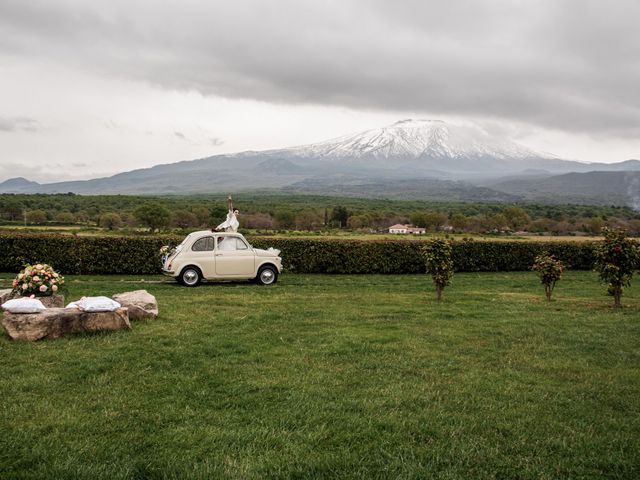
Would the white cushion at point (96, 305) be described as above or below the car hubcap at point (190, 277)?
above

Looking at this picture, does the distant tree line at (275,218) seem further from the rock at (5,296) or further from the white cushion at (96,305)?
the white cushion at (96,305)

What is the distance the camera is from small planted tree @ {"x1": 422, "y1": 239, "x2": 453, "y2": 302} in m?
14.6

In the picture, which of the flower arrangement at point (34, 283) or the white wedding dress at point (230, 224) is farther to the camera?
the white wedding dress at point (230, 224)

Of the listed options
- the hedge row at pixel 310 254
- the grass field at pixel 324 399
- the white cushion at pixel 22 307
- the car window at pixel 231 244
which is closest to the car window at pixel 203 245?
the car window at pixel 231 244

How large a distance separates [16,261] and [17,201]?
118m

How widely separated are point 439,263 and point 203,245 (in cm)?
717

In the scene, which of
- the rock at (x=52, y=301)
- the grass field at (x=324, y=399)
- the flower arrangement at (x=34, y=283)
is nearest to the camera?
the grass field at (x=324, y=399)

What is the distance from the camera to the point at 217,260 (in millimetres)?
17062

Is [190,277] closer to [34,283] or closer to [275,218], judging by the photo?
[34,283]

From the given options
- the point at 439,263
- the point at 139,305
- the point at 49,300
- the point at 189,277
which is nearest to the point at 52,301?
the point at 49,300

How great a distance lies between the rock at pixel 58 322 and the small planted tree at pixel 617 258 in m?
10.9

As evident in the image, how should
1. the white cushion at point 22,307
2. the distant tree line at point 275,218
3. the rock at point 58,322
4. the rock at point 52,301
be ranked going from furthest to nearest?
the distant tree line at point 275,218, the rock at point 52,301, the white cushion at point 22,307, the rock at point 58,322

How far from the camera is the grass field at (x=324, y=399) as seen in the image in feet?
14.8

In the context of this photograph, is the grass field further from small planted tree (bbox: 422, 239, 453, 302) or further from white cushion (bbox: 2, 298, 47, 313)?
small planted tree (bbox: 422, 239, 453, 302)
